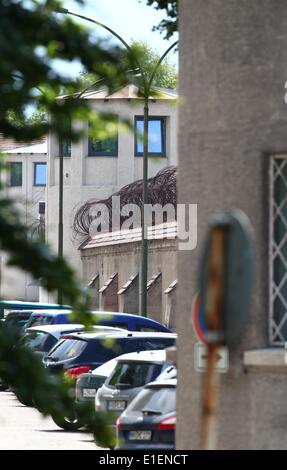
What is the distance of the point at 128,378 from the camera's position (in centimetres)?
1994

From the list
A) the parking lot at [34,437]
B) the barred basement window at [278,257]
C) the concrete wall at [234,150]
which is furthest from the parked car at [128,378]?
the barred basement window at [278,257]

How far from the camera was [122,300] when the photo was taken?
59.3 meters

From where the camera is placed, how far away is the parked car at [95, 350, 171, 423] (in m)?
19.5

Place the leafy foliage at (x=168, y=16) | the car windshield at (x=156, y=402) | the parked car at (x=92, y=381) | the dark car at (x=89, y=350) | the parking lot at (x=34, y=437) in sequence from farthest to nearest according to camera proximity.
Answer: the dark car at (x=89, y=350)
the parked car at (x=92, y=381)
the parking lot at (x=34, y=437)
the car windshield at (x=156, y=402)
the leafy foliage at (x=168, y=16)

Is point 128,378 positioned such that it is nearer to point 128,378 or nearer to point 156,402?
point 128,378

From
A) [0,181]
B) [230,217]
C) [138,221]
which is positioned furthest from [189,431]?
[138,221]

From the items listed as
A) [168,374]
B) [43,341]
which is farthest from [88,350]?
[168,374]

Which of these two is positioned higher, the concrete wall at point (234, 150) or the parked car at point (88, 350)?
the concrete wall at point (234, 150)

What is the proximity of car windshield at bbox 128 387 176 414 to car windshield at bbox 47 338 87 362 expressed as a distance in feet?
33.1

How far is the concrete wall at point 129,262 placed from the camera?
53.1 meters

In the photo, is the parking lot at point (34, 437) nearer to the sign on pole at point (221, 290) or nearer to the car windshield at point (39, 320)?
the car windshield at point (39, 320)

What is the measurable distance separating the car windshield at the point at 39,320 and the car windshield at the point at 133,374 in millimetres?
15349

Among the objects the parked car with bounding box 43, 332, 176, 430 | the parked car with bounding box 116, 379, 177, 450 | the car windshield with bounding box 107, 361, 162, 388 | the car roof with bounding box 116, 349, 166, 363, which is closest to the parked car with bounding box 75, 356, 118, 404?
the parked car with bounding box 43, 332, 176, 430

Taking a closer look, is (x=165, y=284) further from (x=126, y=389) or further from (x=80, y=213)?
(x=126, y=389)
